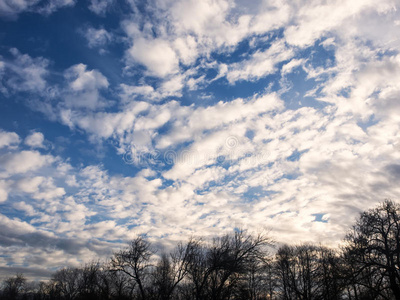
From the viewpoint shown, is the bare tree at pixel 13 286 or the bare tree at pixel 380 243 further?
the bare tree at pixel 13 286

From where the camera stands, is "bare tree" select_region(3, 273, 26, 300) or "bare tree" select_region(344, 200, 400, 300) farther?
"bare tree" select_region(3, 273, 26, 300)

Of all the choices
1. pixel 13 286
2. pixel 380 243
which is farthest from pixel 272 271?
pixel 13 286

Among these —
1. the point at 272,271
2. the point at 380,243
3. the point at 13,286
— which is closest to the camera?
the point at 380,243

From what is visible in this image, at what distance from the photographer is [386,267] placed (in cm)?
616

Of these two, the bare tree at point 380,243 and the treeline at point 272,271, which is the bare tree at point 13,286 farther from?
the bare tree at point 380,243

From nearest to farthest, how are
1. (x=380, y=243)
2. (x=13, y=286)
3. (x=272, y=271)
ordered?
1. (x=380, y=243)
2. (x=272, y=271)
3. (x=13, y=286)

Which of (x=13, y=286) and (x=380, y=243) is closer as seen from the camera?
(x=380, y=243)

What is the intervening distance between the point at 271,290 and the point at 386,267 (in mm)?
53034

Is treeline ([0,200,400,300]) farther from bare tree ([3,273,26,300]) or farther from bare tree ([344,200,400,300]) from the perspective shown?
bare tree ([3,273,26,300])

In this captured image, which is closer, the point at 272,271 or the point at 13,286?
the point at 272,271

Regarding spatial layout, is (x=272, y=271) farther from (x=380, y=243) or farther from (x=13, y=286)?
(x=13, y=286)

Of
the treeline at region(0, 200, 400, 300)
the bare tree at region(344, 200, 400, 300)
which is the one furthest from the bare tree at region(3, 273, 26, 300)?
the bare tree at region(344, 200, 400, 300)

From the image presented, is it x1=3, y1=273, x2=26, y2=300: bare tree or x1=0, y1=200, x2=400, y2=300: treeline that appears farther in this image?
x1=3, y1=273, x2=26, y2=300: bare tree

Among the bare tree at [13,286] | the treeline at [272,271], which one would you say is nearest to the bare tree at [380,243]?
the treeline at [272,271]
